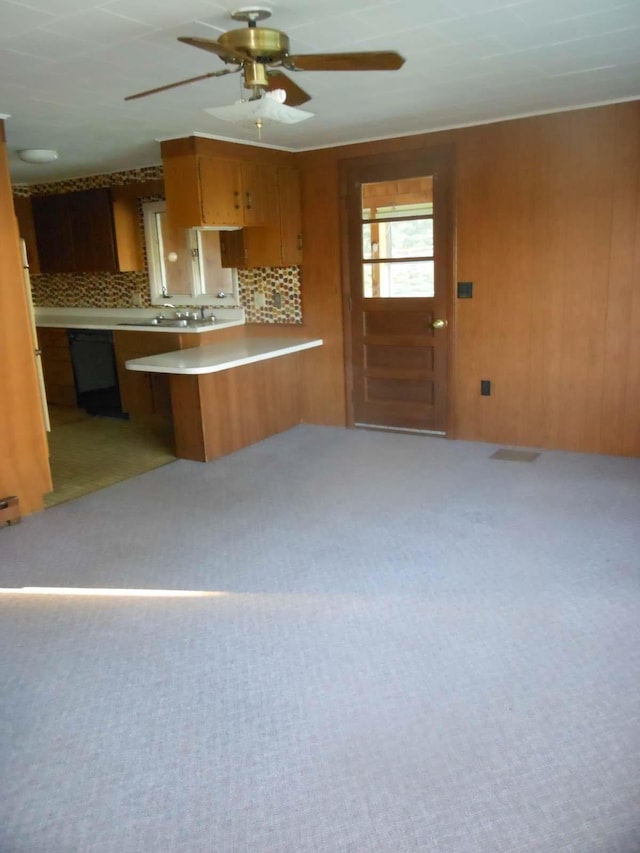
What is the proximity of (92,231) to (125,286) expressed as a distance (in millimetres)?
592

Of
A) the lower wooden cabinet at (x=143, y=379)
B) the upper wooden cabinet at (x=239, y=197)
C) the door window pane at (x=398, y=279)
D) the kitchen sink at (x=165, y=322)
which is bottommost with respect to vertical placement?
the lower wooden cabinet at (x=143, y=379)

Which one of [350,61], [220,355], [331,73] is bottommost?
[220,355]

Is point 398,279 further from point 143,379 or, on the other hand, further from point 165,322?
point 143,379

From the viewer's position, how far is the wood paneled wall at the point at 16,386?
376 cm

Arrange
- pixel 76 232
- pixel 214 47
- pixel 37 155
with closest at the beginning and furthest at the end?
pixel 214 47 < pixel 37 155 < pixel 76 232

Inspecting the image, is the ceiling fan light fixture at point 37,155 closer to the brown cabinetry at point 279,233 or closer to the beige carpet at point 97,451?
the brown cabinetry at point 279,233

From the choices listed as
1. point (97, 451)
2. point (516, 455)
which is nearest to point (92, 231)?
point (97, 451)

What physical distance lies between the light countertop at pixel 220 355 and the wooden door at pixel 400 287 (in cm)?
53

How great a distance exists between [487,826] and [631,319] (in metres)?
3.56

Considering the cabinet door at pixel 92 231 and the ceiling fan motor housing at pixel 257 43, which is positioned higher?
the ceiling fan motor housing at pixel 257 43

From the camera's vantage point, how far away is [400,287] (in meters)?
5.21

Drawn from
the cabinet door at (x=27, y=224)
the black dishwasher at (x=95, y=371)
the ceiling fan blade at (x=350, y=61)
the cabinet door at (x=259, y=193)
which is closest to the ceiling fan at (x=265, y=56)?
the ceiling fan blade at (x=350, y=61)

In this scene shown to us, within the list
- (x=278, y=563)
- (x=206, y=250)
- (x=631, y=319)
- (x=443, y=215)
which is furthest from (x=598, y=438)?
(x=206, y=250)

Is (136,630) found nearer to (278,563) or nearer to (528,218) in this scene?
(278,563)
